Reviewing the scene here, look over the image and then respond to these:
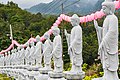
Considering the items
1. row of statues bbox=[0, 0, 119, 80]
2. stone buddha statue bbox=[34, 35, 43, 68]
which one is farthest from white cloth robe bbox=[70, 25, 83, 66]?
stone buddha statue bbox=[34, 35, 43, 68]

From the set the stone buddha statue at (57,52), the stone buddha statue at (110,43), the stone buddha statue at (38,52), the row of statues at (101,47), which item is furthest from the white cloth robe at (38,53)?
the stone buddha statue at (110,43)

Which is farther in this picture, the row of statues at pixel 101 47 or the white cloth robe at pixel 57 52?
the white cloth robe at pixel 57 52

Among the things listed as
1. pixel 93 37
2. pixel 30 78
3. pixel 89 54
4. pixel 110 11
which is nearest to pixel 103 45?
pixel 110 11

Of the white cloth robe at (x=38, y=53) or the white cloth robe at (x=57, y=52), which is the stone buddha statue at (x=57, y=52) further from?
the white cloth robe at (x=38, y=53)

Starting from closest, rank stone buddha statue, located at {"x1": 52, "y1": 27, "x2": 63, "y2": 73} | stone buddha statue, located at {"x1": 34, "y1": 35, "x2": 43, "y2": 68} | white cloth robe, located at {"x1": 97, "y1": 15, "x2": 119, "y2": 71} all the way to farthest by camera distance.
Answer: white cloth robe, located at {"x1": 97, "y1": 15, "x2": 119, "y2": 71}, stone buddha statue, located at {"x1": 52, "y1": 27, "x2": 63, "y2": 73}, stone buddha statue, located at {"x1": 34, "y1": 35, "x2": 43, "y2": 68}

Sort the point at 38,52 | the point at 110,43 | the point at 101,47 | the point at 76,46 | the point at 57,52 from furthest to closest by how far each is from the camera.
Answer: the point at 38,52 < the point at 57,52 < the point at 76,46 < the point at 101,47 < the point at 110,43

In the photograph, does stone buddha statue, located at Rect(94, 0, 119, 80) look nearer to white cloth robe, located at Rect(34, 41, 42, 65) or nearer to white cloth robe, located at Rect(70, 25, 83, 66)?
white cloth robe, located at Rect(70, 25, 83, 66)

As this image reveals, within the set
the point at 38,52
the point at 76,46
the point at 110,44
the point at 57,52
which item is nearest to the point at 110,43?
the point at 110,44

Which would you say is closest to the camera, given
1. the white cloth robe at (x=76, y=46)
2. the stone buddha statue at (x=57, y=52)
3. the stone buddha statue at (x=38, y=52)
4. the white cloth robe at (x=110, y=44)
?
the white cloth robe at (x=110, y=44)

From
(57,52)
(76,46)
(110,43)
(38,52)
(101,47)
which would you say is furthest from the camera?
(38,52)

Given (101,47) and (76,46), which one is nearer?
(101,47)

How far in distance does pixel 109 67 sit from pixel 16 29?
40.8 m

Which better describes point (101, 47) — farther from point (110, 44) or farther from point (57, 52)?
point (57, 52)

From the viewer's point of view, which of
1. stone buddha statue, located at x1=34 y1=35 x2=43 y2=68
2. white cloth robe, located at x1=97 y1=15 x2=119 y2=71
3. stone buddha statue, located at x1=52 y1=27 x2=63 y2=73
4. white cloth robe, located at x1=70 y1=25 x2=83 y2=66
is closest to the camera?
white cloth robe, located at x1=97 y1=15 x2=119 y2=71
